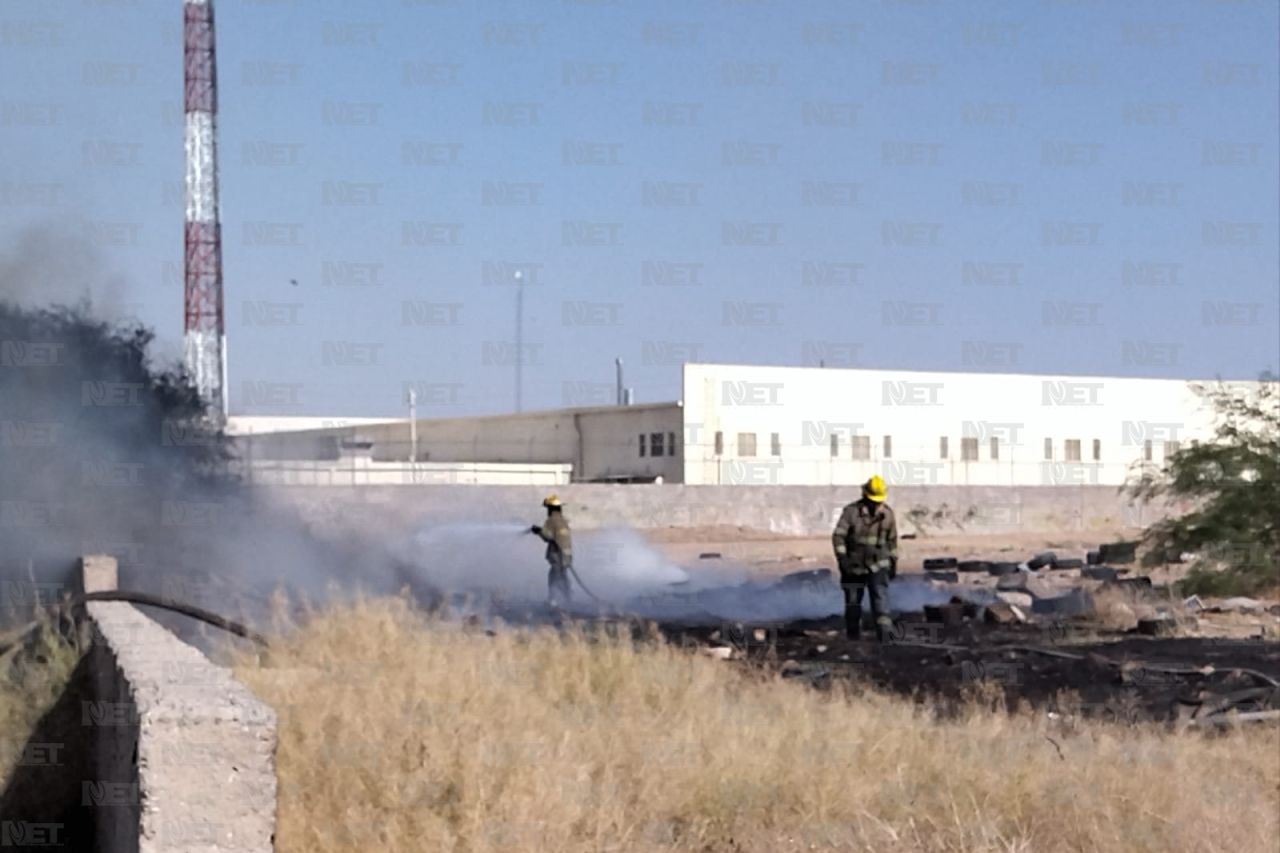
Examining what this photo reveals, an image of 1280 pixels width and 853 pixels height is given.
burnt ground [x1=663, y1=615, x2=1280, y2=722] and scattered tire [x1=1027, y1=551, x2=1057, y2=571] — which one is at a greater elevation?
scattered tire [x1=1027, y1=551, x2=1057, y2=571]

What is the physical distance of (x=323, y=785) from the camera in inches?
306

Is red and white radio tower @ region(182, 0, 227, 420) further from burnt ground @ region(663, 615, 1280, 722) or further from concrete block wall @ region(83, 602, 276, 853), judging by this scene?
concrete block wall @ region(83, 602, 276, 853)

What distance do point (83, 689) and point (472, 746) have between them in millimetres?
3132

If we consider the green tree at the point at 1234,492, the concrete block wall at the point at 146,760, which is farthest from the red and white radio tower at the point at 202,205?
the concrete block wall at the point at 146,760

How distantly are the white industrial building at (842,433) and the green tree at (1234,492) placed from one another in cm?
3158

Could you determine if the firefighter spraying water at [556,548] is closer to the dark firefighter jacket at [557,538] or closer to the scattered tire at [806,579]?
the dark firefighter jacket at [557,538]

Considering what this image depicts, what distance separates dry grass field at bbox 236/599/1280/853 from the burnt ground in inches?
67.5

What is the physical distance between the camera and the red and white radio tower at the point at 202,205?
36250 mm

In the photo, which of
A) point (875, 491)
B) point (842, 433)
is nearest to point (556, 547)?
point (875, 491)

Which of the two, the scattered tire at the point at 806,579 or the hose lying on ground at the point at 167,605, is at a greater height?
the hose lying on ground at the point at 167,605

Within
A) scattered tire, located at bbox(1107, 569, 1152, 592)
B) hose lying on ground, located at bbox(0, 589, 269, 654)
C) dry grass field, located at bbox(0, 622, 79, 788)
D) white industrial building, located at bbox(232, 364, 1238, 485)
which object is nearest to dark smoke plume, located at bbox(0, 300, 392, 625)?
hose lying on ground, located at bbox(0, 589, 269, 654)

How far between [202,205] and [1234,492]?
81.4 feet

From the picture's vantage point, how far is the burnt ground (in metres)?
13.1

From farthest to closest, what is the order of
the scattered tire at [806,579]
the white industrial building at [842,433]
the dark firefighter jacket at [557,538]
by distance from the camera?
the white industrial building at [842,433]
the scattered tire at [806,579]
the dark firefighter jacket at [557,538]
